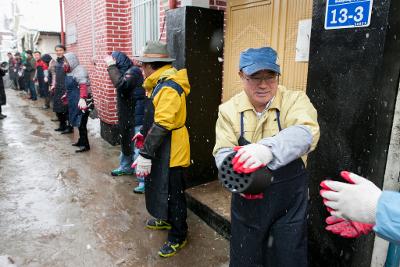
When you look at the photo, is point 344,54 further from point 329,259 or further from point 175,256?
point 175,256

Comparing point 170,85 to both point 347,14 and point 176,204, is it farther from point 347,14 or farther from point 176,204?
point 347,14

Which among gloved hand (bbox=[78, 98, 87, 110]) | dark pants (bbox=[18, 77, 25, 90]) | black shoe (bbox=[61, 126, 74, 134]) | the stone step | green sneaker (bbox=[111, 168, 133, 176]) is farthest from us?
dark pants (bbox=[18, 77, 25, 90])

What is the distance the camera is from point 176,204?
10.6ft

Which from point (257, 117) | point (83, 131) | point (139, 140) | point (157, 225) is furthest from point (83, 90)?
point (257, 117)

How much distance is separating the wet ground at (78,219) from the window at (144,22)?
230cm

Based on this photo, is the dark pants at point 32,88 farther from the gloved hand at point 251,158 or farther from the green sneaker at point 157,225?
the gloved hand at point 251,158

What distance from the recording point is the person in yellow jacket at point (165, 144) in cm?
Answer: 298

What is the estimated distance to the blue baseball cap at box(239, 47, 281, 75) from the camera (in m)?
1.82

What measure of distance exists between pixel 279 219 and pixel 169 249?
63.6 inches

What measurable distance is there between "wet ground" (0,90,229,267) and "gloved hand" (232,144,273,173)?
77.4 inches

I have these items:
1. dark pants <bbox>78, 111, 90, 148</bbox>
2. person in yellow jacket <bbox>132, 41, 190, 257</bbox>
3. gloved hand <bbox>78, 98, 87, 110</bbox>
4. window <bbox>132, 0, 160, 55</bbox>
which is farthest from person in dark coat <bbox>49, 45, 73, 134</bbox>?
person in yellow jacket <bbox>132, 41, 190, 257</bbox>

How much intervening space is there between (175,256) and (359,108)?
86.5 inches

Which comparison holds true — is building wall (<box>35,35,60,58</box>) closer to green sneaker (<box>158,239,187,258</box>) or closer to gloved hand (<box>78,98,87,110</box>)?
gloved hand (<box>78,98,87,110</box>)

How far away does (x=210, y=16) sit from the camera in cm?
414
